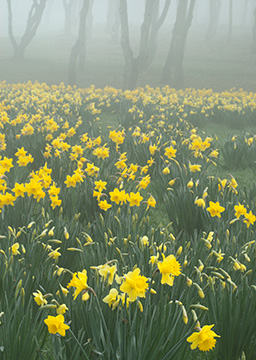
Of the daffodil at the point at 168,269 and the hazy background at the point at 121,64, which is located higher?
the daffodil at the point at 168,269

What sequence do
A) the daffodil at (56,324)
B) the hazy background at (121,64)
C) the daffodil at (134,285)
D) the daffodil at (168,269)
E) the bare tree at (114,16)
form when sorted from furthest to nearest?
the bare tree at (114,16) < the hazy background at (121,64) < the daffodil at (168,269) < the daffodil at (134,285) < the daffodil at (56,324)

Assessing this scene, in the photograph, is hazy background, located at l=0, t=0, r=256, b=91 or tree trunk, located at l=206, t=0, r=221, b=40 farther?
tree trunk, located at l=206, t=0, r=221, b=40

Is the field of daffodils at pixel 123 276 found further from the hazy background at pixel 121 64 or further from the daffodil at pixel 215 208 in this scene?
the hazy background at pixel 121 64

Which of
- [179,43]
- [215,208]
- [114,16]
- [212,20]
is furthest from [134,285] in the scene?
[114,16]

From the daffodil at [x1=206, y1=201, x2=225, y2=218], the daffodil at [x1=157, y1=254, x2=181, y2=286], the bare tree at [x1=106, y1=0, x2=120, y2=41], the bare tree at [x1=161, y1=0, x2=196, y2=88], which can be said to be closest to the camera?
the daffodil at [x1=157, y1=254, x2=181, y2=286]

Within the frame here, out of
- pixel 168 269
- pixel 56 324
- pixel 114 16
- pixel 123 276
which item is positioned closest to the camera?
pixel 56 324

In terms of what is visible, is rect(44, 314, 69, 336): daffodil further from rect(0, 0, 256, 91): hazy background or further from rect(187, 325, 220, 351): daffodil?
rect(0, 0, 256, 91): hazy background

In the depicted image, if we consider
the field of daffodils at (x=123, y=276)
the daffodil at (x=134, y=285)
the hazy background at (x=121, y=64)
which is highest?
the daffodil at (x=134, y=285)

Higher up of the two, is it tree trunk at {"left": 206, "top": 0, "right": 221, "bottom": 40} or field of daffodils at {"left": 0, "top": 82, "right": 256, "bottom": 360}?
tree trunk at {"left": 206, "top": 0, "right": 221, "bottom": 40}

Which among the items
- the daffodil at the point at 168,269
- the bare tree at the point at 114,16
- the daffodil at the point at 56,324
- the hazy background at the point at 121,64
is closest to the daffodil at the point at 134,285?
the daffodil at the point at 168,269

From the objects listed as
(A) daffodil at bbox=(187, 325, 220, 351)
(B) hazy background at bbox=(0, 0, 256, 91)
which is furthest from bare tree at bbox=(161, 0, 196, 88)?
→ (A) daffodil at bbox=(187, 325, 220, 351)

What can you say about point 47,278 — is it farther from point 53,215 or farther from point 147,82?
point 147,82

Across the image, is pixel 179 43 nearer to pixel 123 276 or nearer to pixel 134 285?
pixel 123 276

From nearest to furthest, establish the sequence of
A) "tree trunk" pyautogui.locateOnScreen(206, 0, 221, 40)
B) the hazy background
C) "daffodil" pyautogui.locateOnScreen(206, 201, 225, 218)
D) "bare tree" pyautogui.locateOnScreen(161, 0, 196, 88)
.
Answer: "daffodil" pyautogui.locateOnScreen(206, 201, 225, 218)
"bare tree" pyautogui.locateOnScreen(161, 0, 196, 88)
the hazy background
"tree trunk" pyautogui.locateOnScreen(206, 0, 221, 40)
